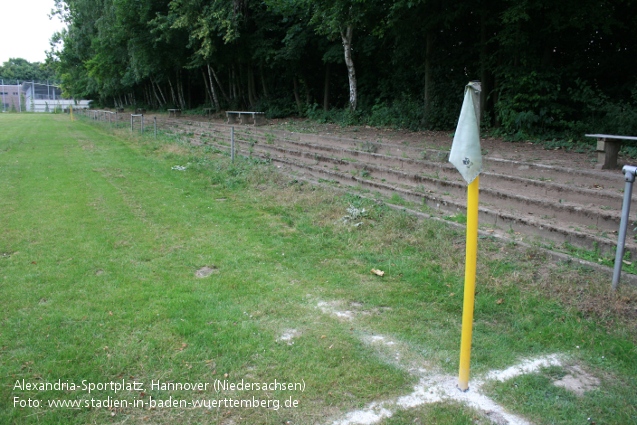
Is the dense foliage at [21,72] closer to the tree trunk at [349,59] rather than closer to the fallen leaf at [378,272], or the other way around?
the tree trunk at [349,59]

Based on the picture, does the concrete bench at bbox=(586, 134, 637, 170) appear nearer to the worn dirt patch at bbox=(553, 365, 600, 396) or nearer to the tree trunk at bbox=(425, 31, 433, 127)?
the worn dirt patch at bbox=(553, 365, 600, 396)

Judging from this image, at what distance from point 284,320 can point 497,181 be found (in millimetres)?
4707

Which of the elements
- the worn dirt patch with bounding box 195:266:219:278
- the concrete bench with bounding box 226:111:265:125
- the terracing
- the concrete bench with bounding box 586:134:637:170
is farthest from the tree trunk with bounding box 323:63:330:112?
the worn dirt patch with bounding box 195:266:219:278

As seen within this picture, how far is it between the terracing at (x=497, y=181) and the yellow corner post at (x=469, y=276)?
110 inches

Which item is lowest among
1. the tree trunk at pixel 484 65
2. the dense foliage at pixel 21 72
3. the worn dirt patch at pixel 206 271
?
the worn dirt patch at pixel 206 271

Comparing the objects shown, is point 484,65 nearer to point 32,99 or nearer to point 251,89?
point 251,89

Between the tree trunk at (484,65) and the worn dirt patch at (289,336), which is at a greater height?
the tree trunk at (484,65)

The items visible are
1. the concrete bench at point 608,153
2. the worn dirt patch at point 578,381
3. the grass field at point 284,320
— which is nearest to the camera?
the grass field at point 284,320

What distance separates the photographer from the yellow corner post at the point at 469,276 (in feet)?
9.94

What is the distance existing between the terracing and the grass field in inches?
25.5

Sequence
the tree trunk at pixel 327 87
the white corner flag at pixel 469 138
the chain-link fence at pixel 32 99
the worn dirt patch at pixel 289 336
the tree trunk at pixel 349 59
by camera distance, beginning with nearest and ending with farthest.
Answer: the white corner flag at pixel 469 138 → the worn dirt patch at pixel 289 336 → the tree trunk at pixel 349 59 → the tree trunk at pixel 327 87 → the chain-link fence at pixel 32 99

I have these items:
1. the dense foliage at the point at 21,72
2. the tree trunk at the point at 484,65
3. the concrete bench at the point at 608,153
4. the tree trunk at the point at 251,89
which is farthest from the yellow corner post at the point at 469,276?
the dense foliage at the point at 21,72

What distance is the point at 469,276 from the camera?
3104 mm

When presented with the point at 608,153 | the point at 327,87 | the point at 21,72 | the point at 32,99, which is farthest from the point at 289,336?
the point at 21,72
